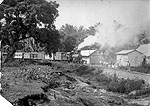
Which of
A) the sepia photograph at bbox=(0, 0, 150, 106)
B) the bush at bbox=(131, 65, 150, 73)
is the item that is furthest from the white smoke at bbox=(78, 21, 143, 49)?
the bush at bbox=(131, 65, 150, 73)

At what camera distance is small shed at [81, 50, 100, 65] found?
1618mm

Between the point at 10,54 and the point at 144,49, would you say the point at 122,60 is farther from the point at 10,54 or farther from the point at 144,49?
the point at 10,54

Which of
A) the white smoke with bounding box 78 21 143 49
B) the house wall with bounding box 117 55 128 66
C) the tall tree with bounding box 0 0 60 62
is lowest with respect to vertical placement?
the house wall with bounding box 117 55 128 66

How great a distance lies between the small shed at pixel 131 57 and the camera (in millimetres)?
1463

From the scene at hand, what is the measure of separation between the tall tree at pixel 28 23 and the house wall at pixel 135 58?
2.53 feet

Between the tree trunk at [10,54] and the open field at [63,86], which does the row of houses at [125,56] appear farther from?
the tree trunk at [10,54]

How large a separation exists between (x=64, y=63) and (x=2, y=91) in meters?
0.73

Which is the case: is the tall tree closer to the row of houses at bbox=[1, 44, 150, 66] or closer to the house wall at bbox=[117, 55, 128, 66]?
the row of houses at bbox=[1, 44, 150, 66]

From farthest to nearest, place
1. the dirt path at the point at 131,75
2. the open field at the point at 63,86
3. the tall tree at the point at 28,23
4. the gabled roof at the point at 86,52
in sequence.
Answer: the tall tree at the point at 28,23, the gabled roof at the point at 86,52, the open field at the point at 63,86, the dirt path at the point at 131,75

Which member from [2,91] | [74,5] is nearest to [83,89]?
[74,5]

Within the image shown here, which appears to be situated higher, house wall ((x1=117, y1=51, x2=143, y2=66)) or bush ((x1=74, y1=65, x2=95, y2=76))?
house wall ((x1=117, y1=51, x2=143, y2=66))

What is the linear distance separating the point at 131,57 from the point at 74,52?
1.63 feet

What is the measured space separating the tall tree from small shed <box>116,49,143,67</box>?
719 millimetres

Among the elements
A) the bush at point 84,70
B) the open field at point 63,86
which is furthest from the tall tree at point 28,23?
the bush at point 84,70
